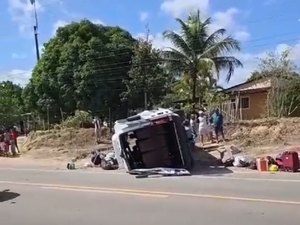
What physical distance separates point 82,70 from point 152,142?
21533mm

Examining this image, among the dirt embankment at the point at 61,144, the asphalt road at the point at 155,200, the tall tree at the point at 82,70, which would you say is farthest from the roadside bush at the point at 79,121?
the asphalt road at the point at 155,200

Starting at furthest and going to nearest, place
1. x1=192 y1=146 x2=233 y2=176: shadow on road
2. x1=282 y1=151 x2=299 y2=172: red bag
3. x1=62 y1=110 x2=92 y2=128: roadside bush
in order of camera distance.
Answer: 1. x1=62 y1=110 x2=92 y2=128: roadside bush
2. x1=192 y1=146 x2=233 y2=176: shadow on road
3. x1=282 y1=151 x2=299 y2=172: red bag

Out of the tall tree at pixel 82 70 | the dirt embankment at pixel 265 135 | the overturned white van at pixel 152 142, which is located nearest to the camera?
the overturned white van at pixel 152 142

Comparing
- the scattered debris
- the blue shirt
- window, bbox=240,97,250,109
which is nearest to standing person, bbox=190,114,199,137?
the blue shirt

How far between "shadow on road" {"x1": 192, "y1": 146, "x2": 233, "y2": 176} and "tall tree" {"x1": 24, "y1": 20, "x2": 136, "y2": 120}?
1679cm

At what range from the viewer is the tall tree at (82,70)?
40.0m

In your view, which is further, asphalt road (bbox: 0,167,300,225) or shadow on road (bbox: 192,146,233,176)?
shadow on road (bbox: 192,146,233,176)

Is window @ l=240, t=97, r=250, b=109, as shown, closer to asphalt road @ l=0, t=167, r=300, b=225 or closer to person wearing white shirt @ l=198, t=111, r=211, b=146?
person wearing white shirt @ l=198, t=111, r=211, b=146

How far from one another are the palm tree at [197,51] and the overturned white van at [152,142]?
52.3 feet

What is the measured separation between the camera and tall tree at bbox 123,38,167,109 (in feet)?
122

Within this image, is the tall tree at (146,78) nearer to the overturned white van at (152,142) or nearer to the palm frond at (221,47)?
the palm frond at (221,47)

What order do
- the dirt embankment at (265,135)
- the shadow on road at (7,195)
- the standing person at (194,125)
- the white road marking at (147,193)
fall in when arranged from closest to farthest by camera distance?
the white road marking at (147,193) → the shadow on road at (7,195) → the dirt embankment at (265,135) → the standing person at (194,125)

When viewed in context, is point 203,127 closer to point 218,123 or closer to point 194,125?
point 218,123

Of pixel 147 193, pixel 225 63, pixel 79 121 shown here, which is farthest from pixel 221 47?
pixel 147 193
